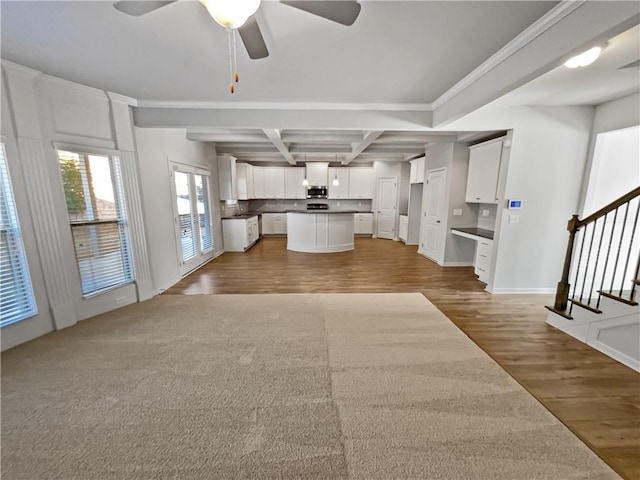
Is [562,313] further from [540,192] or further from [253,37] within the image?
[253,37]

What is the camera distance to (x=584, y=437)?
1.65 metres

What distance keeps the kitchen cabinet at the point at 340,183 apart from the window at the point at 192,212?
169 inches

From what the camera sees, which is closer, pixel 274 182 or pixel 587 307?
pixel 587 307

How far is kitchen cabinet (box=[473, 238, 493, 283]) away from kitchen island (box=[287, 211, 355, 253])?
3067mm

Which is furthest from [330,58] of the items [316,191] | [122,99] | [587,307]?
[316,191]

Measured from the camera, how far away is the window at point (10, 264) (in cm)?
241

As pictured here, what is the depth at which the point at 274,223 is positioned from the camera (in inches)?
348

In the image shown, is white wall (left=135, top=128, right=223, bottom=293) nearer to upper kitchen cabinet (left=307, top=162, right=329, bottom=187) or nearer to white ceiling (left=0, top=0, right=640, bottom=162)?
white ceiling (left=0, top=0, right=640, bottom=162)

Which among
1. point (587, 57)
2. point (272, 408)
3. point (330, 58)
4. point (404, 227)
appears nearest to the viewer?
point (272, 408)

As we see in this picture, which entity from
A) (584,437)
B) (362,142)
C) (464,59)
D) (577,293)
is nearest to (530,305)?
(577,293)

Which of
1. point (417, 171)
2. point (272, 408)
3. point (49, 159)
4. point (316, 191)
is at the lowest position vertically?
point (272, 408)

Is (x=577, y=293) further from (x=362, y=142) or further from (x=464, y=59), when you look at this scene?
(x=362, y=142)

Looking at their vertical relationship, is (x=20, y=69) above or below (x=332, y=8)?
above

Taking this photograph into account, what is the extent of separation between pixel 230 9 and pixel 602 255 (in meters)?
5.38
